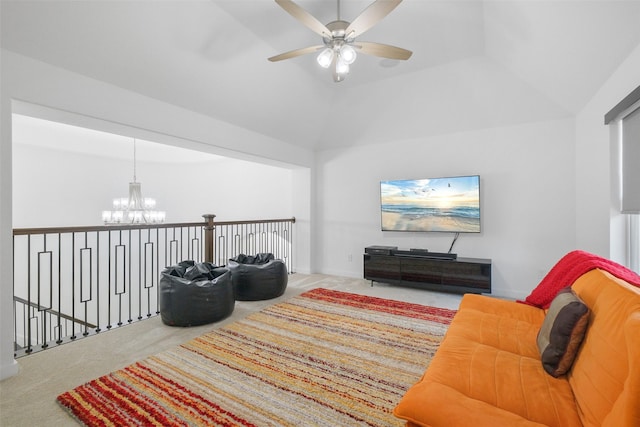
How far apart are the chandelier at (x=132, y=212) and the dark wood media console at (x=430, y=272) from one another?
362 cm

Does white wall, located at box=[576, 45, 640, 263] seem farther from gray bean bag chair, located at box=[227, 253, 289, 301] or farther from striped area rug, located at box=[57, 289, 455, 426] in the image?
gray bean bag chair, located at box=[227, 253, 289, 301]

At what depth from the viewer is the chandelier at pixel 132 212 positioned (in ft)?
14.9

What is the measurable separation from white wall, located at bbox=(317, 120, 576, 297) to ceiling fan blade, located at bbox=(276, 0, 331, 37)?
2748mm

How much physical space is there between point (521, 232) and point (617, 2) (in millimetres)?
2605

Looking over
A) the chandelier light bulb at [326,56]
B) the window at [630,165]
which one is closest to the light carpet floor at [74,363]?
the window at [630,165]

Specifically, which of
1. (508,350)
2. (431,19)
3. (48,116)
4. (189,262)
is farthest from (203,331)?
(431,19)

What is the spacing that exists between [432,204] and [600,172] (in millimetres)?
1803

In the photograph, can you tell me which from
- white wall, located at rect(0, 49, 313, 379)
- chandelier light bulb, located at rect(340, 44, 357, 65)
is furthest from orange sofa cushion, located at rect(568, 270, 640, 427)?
white wall, located at rect(0, 49, 313, 379)

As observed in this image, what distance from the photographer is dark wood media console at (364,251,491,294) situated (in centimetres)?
367

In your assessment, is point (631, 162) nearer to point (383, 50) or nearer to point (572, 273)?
point (572, 273)

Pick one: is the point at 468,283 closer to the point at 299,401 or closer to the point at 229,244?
the point at 299,401

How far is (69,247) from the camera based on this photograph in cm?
527

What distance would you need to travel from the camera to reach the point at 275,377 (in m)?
1.98

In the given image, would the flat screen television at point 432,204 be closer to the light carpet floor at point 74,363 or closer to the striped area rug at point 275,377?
the light carpet floor at point 74,363
